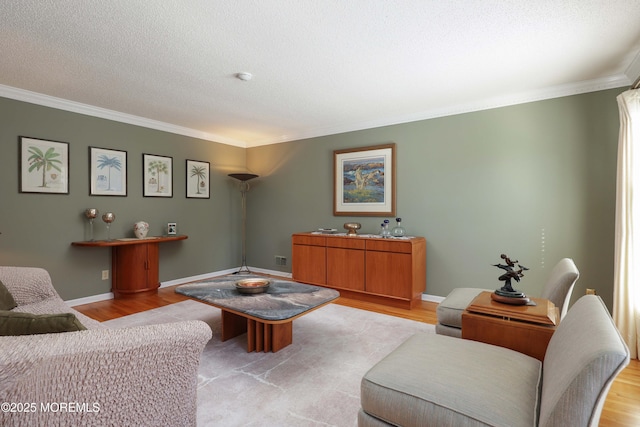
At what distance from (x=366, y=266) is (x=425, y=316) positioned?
3.00ft

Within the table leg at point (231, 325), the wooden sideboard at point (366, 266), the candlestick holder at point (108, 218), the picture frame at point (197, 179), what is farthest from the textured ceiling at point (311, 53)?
the table leg at point (231, 325)

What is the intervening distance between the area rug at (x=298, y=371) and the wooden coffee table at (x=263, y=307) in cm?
10

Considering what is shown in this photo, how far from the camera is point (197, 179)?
16.9 ft

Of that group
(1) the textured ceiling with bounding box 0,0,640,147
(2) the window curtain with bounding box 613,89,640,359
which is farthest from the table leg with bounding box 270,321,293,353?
(2) the window curtain with bounding box 613,89,640,359

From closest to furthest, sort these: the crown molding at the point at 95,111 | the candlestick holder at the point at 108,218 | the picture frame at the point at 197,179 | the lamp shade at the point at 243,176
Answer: the crown molding at the point at 95,111
the candlestick holder at the point at 108,218
the picture frame at the point at 197,179
the lamp shade at the point at 243,176

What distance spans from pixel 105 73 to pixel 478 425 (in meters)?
3.78

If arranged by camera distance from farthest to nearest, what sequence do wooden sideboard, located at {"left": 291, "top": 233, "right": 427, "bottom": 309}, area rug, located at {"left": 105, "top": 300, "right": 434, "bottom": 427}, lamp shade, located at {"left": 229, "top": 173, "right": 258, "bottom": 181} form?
lamp shade, located at {"left": 229, "top": 173, "right": 258, "bottom": 181} → wooden sideboard, located at {"left": 291, "top": 233, "right": 427, "bottom": 309} → area rug, located at {"left": 105, "top": 300, "right": 434, "bottom": 427}

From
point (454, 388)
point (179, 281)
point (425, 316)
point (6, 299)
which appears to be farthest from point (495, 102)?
point (179, 281)

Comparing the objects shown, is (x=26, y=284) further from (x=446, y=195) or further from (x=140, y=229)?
(x=446, y=195)

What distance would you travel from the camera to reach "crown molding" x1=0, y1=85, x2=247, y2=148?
3.35 metres

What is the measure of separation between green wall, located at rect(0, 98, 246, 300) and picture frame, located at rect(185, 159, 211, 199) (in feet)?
0.28

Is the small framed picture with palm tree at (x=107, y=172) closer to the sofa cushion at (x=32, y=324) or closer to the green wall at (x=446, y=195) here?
the green wall at (x=446, y=195)

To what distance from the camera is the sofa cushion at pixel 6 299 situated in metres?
2.00

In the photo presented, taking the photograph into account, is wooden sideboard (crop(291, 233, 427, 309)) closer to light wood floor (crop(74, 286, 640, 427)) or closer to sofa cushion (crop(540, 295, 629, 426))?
light wood floor (crop(74, 286, 640, 427))
